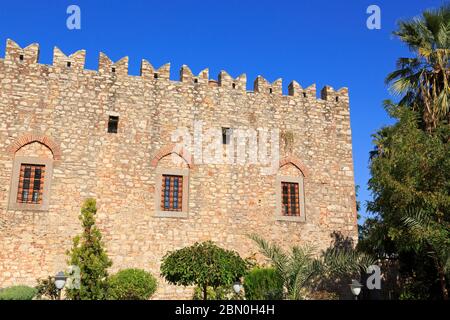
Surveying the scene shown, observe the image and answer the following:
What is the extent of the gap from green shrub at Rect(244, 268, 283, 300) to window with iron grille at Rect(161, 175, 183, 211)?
3.07m

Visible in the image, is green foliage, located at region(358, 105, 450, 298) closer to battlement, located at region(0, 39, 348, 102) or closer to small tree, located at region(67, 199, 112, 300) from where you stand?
battlement, located at region(0, 39, 348, 102)

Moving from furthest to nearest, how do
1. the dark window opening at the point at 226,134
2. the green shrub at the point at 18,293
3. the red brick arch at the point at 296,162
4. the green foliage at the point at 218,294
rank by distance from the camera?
the red brick arch at the point at 296,162 < the dark window opening at the point at 226,134 < the green foliage at the point at 218,294 < the green shrub at the point at 18,293

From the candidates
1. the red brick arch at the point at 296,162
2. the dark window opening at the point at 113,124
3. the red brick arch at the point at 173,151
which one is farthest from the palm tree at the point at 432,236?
the dark window opening at the point at 113,124

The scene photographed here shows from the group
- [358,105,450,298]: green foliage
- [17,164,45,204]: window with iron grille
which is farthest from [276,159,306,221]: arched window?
[17,164,45,204]: window with iron grille

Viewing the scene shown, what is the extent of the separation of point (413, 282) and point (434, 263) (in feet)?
4.36

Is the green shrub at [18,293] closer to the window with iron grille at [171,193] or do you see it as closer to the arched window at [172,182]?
the arched window at [172,182]

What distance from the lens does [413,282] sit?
1428cm

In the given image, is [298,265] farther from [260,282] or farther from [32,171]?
[32,171]

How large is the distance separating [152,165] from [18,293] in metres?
5.17

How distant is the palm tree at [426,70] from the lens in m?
14.2

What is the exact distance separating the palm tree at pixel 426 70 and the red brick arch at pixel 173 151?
7.13 metres

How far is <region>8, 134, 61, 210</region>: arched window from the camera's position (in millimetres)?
13148

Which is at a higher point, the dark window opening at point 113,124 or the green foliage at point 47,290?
the dark window opening at point 113,124
